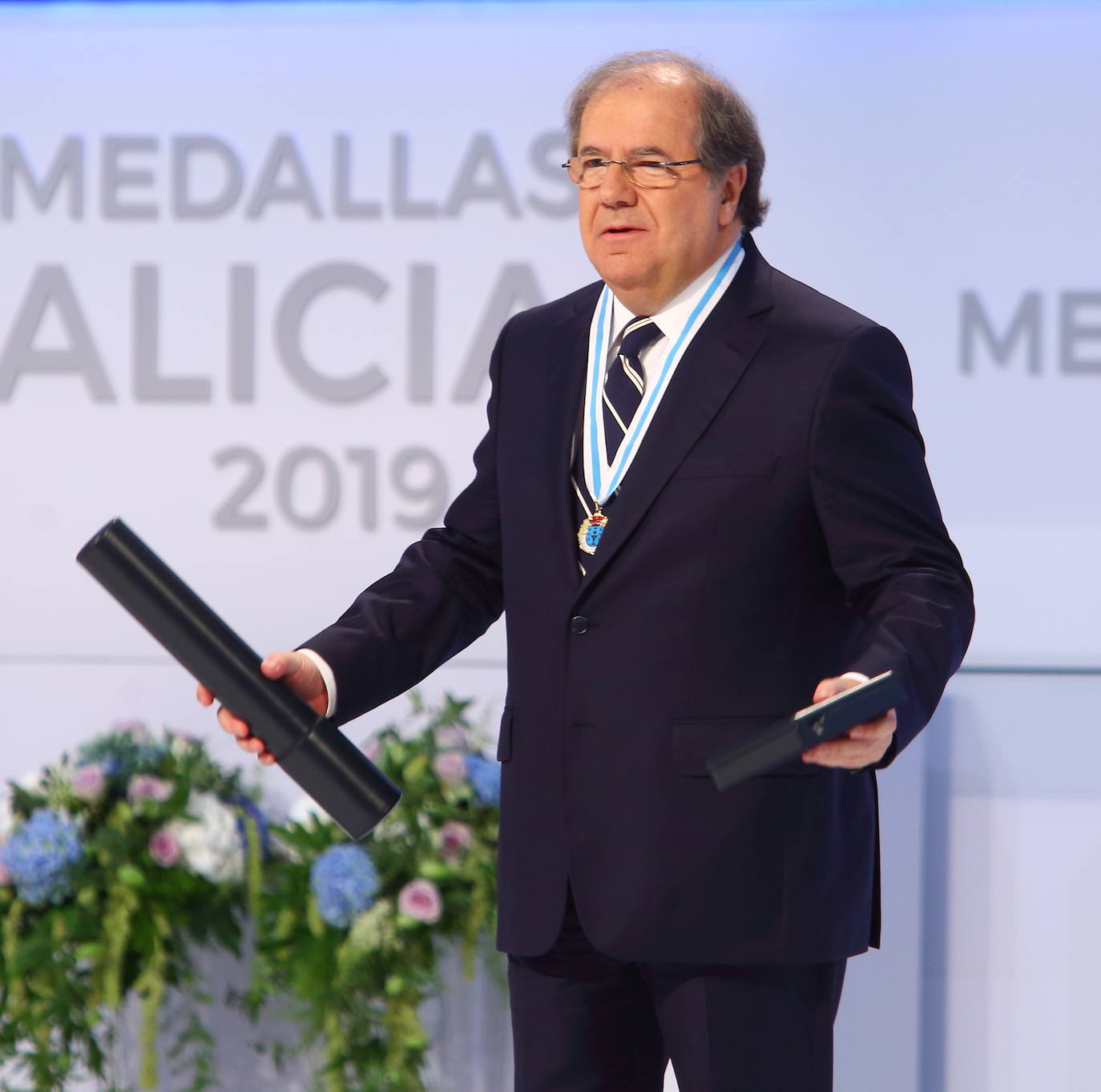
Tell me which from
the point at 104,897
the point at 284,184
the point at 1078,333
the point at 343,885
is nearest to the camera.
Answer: the point at 343,885

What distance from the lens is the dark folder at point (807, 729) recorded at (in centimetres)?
134

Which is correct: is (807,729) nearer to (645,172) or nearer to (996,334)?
(645,172)

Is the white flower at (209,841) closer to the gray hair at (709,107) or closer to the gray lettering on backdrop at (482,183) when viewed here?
the gray lettering on backdrop at (482,183)

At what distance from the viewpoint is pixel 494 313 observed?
11.1 feet

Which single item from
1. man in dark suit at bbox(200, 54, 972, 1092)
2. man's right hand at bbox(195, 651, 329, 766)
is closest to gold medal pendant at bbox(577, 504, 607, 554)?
man in dark suit at bbox(200, 54, 972, 1092)

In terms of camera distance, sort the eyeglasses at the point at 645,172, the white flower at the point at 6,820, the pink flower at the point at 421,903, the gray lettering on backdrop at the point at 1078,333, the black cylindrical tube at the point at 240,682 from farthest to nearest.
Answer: the gray lettering on backdrop at the point at 1078,333 → the white flower at the point at 6,820 → the pink flower at the point at 421,903 → the eyeglasses at the point at 645,172 → the black cylindrical tube at the point at 240,682

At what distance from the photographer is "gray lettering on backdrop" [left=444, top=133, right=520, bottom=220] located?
11.2 ft

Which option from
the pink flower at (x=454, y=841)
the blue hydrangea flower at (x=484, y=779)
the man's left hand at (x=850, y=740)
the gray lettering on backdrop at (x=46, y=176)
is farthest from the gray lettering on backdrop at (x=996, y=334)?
the man's left hand at (x=850, y=740)

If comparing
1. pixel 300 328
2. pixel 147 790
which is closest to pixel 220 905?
pixel 147 790

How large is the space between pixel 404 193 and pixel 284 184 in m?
0.27

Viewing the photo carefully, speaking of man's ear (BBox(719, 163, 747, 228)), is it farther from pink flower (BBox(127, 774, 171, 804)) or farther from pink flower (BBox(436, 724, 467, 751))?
pink flower (BBox(127, 774, 171, 804))

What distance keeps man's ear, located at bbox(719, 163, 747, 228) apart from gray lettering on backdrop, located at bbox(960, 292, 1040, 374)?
1.68 m

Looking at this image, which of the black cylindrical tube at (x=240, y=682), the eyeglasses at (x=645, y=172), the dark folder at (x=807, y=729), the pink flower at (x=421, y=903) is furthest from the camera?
the pink flower at (x=421, y=903)

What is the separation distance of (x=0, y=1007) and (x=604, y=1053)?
59.4 inches
